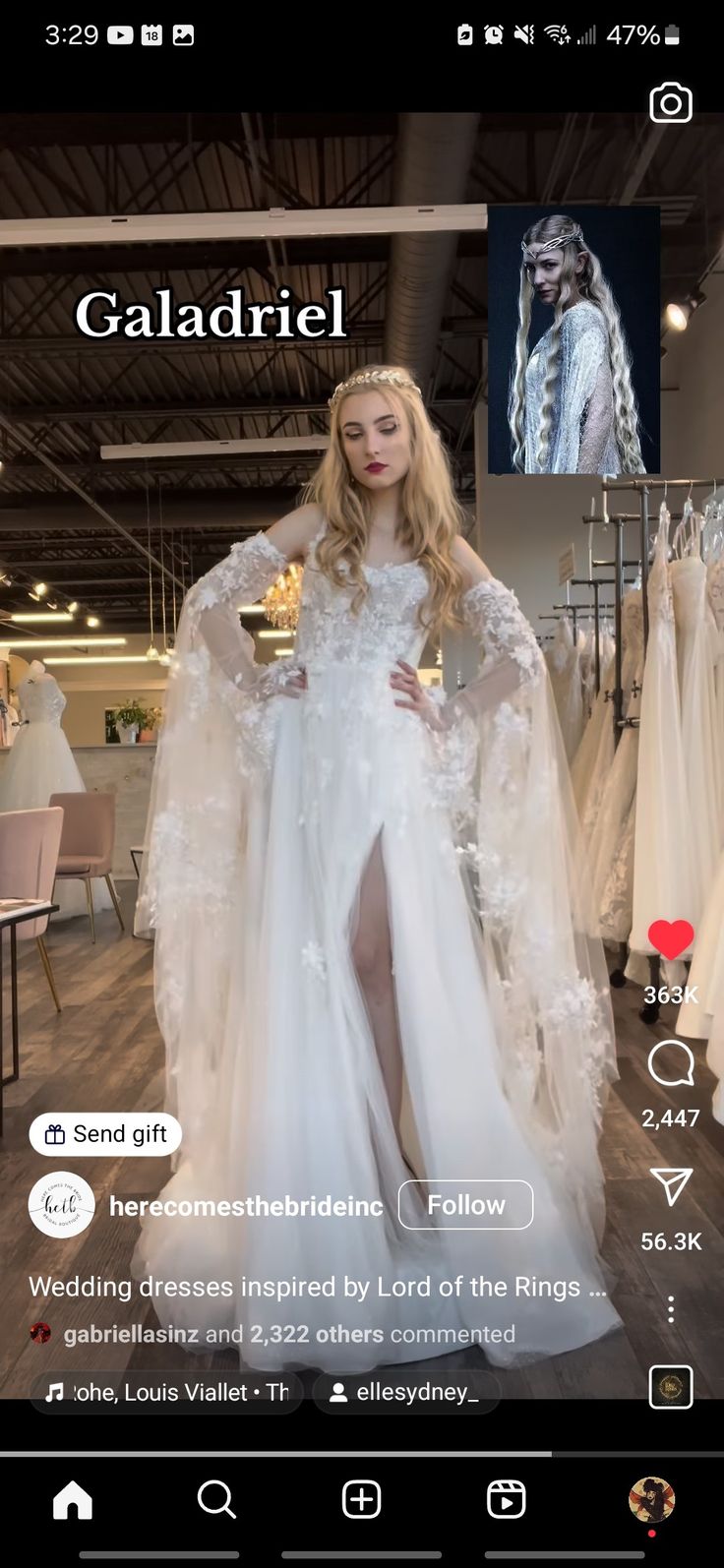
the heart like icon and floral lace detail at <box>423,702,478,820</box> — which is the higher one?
floral lace detail at <box>423,702,478,820</box>

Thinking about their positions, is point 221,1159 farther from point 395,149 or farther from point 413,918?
point 395,149

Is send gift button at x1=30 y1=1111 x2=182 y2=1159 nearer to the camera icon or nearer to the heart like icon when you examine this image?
the heart like icon

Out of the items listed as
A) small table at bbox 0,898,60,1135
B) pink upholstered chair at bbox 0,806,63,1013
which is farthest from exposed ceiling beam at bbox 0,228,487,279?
pink upholstered chair at bbox 0,806,63,1013

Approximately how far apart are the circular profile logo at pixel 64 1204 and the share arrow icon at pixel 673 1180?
1.74 feet

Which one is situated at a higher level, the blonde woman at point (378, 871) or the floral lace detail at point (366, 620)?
the floral lace detail at point (366, 620)

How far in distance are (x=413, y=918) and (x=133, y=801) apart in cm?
46

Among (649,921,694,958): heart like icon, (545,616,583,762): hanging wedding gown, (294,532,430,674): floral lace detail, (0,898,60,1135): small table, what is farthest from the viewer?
(545,616,583,762): hanging wedding gown

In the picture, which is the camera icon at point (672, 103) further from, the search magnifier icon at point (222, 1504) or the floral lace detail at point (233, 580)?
the search magnifier icon at point (222, 1504)

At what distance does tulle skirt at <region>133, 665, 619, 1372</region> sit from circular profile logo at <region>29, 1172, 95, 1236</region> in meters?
0.14

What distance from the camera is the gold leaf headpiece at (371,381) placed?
1574mm

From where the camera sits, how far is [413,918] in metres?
1.60

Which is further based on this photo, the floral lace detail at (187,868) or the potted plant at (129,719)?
the floral lace detail at (187,868)

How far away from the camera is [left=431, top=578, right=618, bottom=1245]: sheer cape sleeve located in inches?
66.2

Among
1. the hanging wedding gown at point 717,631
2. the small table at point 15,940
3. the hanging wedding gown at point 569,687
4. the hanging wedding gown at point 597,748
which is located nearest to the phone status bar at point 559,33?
the small table at point 15,940
